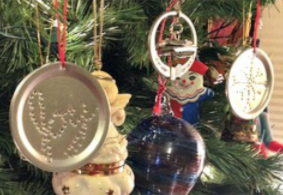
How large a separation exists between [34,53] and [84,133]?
11 centimetres

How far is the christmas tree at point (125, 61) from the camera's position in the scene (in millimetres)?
473

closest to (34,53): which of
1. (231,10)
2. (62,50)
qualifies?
(62,50)

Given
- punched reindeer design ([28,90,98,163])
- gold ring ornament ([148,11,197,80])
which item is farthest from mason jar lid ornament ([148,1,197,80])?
punched reindeer design ([28,90,98,163])

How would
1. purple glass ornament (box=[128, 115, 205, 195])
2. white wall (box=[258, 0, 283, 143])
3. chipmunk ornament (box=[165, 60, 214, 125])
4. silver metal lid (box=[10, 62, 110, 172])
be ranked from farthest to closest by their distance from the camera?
1. white wall (box=[258, 0, 283, 143])
2. chipmunk ornament (box=[165, 60, 214, 125])
3. purple glass ornament (box=[128, 115, 205, 195])
4. silver metal lid (box=[10, 62, 110, 172])

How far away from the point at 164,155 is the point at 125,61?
0.18m

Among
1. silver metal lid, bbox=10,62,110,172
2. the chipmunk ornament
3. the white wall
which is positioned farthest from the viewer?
the white wall

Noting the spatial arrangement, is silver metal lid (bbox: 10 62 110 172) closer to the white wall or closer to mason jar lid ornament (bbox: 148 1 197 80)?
mason jar lid ornament (bbox: 148 1 197 80)

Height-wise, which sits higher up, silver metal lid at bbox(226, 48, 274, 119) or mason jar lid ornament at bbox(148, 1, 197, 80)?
mason jar lid ornament at bbox(148, 1, 197, 80)

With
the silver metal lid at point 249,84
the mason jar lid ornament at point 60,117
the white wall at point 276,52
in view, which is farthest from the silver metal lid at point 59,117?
the white wall at point 276,52

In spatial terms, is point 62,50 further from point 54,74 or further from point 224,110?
point 224,110

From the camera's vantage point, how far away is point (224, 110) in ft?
2.36

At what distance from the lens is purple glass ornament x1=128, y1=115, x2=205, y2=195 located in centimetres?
49

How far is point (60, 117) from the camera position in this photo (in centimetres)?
40

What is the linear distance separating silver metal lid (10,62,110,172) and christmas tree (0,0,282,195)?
0.16 ft
